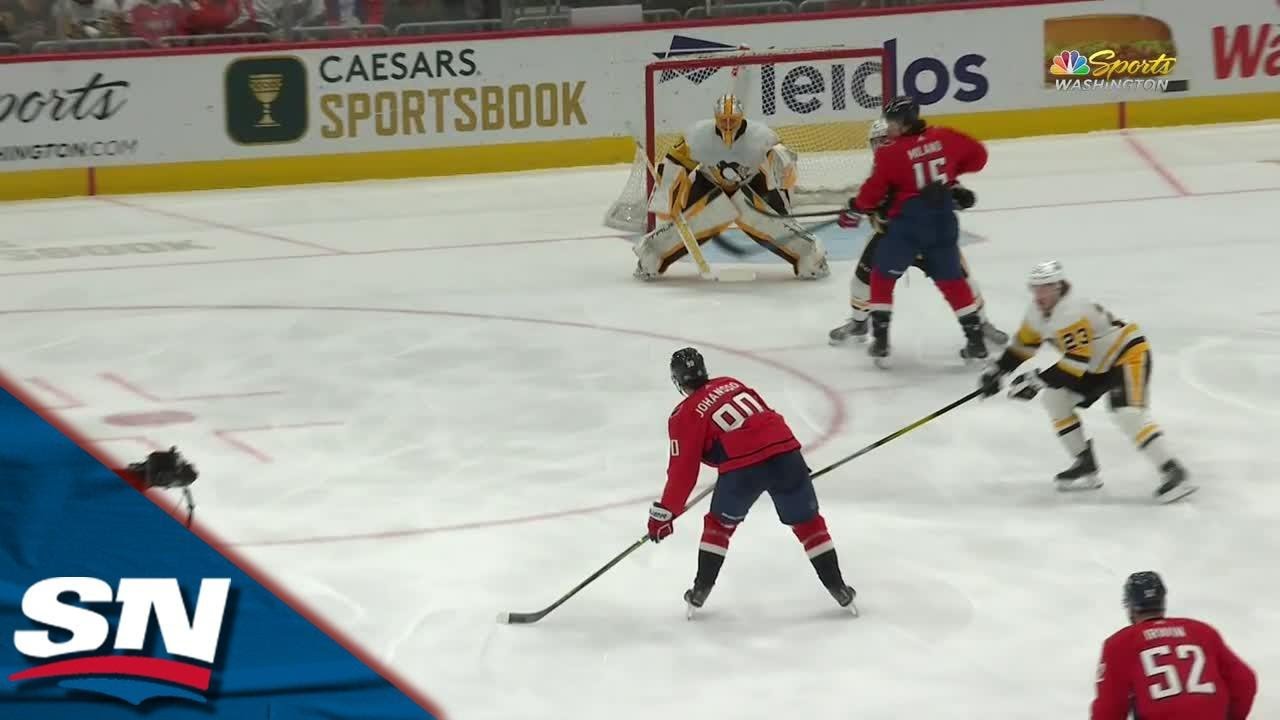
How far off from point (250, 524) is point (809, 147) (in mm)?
8383

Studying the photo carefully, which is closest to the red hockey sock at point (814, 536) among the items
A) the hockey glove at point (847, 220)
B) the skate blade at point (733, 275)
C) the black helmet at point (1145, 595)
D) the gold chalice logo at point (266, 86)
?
the black helmet at point (1145, 595)

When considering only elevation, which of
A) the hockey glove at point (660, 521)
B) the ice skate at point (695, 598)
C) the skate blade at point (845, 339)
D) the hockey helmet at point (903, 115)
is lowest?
the skate blade at point (845, 339)

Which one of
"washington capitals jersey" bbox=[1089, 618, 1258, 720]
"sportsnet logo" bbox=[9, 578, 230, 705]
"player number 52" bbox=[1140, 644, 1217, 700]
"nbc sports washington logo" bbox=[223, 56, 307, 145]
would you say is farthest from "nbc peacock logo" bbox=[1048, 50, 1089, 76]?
"player number 52" bbox=[1140, 644, 1217, 700]

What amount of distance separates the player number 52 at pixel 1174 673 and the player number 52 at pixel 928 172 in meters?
5.52

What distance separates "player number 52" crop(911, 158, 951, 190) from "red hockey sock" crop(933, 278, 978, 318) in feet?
1.72

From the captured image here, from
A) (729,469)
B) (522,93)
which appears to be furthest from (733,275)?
(729,469)

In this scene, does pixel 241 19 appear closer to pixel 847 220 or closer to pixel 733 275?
pixel 733 275

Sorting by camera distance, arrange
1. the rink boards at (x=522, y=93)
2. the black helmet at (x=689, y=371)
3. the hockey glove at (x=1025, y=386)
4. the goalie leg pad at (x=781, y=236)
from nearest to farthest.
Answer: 1. the black helmet at (x=689, y=371)
2. the hockey glove at (x=1025, y=386)
3. the goalie leg pad at (x=781, y=236)
4. the rink boards at (x=522, y=93)

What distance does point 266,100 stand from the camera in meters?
16.5

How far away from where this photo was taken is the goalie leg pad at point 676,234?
12641mm

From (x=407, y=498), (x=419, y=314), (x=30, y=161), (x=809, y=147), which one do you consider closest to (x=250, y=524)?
(x=407, y=498)

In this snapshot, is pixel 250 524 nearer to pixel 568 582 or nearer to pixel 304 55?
pixel 568 582

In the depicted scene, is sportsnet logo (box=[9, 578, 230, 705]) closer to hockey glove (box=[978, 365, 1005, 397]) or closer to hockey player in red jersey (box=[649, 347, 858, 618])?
hockey player in red jersey (box=[649, 347, 858, 618])

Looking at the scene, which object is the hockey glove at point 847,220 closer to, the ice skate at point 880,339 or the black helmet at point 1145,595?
the ice skate at point 880,339
